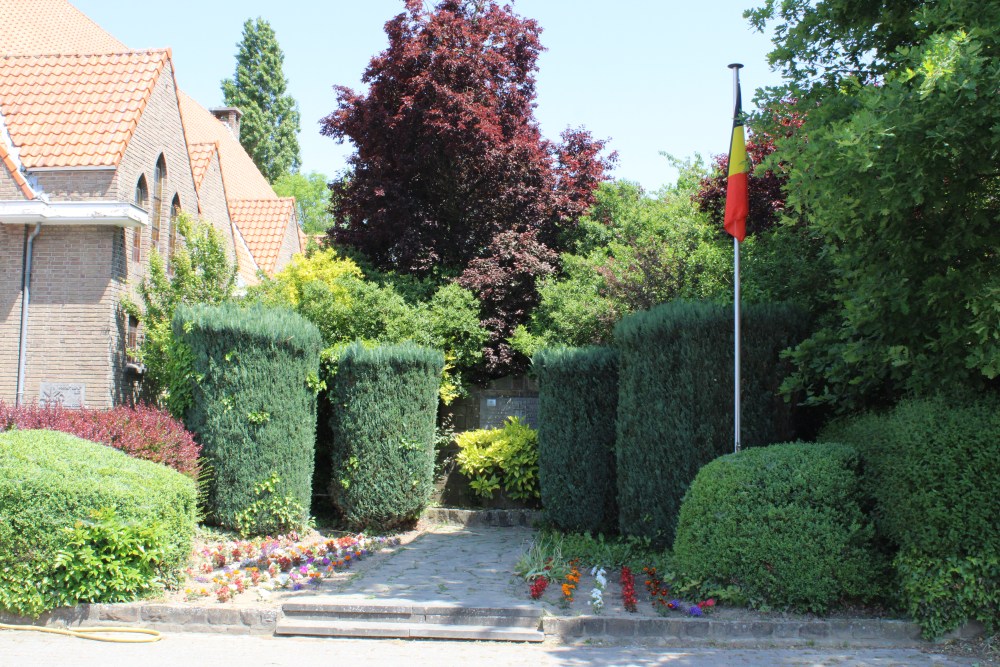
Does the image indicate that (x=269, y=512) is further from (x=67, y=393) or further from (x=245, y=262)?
(x=245, y=262)

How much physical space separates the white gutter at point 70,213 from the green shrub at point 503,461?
702cm

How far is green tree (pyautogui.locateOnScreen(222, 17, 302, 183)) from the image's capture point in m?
46.4

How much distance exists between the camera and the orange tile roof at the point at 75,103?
47.7ft

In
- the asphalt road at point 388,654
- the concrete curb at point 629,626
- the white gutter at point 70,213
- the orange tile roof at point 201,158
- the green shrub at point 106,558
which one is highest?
the orange tile roof at point 201,158

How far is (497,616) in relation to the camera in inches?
299

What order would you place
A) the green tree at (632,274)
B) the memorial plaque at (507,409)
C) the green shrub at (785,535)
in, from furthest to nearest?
the memorial plaque at (507,409) → the green tree at (632,274) → the green shrub at (785,535)

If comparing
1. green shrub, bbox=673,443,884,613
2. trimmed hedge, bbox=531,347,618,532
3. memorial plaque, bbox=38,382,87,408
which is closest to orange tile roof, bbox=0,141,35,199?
memorial plaque, bbox=38,382,87,408

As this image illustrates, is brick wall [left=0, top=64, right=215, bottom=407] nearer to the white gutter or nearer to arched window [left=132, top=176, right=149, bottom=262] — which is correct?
the white gutter

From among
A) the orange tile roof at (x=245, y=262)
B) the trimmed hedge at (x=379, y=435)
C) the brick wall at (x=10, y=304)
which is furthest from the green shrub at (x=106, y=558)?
the orange tile roof at (x=245, y=262)

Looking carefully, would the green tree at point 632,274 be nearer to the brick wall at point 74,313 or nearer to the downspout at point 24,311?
the brick wall at point 74,313

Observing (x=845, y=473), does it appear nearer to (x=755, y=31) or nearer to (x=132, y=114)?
(x=755, y=31)

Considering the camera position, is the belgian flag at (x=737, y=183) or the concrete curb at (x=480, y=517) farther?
the concrete curb at (x=480, y=517)

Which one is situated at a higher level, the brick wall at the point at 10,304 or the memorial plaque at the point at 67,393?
the brick wall at the point at 10,304

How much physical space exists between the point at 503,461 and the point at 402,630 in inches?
248
